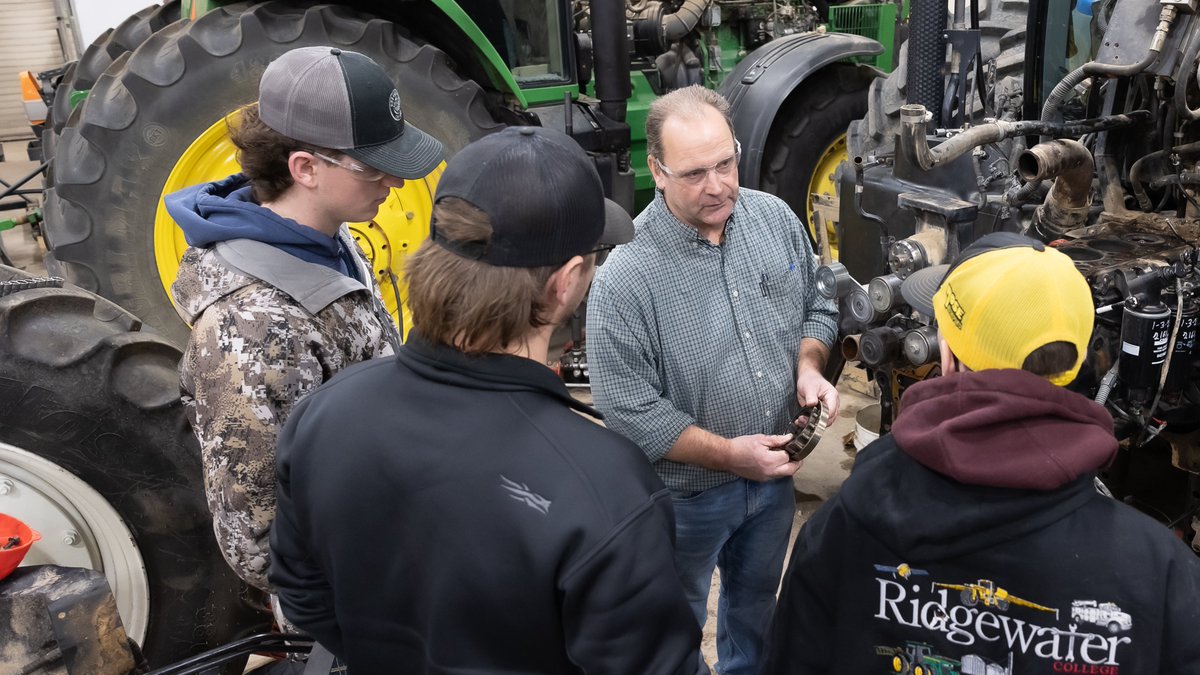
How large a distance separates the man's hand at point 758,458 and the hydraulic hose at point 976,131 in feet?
3.93

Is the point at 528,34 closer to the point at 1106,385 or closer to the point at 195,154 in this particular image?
the point at 195,154

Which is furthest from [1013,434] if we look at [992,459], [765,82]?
[765,82]

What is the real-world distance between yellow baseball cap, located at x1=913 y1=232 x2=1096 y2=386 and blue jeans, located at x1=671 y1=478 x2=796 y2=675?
998mm

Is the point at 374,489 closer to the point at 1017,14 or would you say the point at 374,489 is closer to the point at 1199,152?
the point at 1199,152

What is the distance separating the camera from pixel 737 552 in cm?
262

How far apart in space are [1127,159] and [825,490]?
1645 mm

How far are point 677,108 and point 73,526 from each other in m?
1.75

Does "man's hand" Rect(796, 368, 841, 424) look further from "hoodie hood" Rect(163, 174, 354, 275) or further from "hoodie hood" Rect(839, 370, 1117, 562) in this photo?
"hoodie hood" Rect(163, 174, 354, 275)

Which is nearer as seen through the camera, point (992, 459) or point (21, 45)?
point (992, 459)

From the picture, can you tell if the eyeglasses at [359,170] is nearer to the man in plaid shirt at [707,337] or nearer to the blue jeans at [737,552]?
the man in plaid shirt at [707,337]

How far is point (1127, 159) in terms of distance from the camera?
3477mm

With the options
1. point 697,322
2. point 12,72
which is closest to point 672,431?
point 697,322

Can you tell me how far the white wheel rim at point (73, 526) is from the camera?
94.3 inches

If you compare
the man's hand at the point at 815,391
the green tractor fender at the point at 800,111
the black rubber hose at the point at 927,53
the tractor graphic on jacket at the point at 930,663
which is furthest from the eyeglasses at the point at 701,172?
the green tractor fender at the point at 800,111
